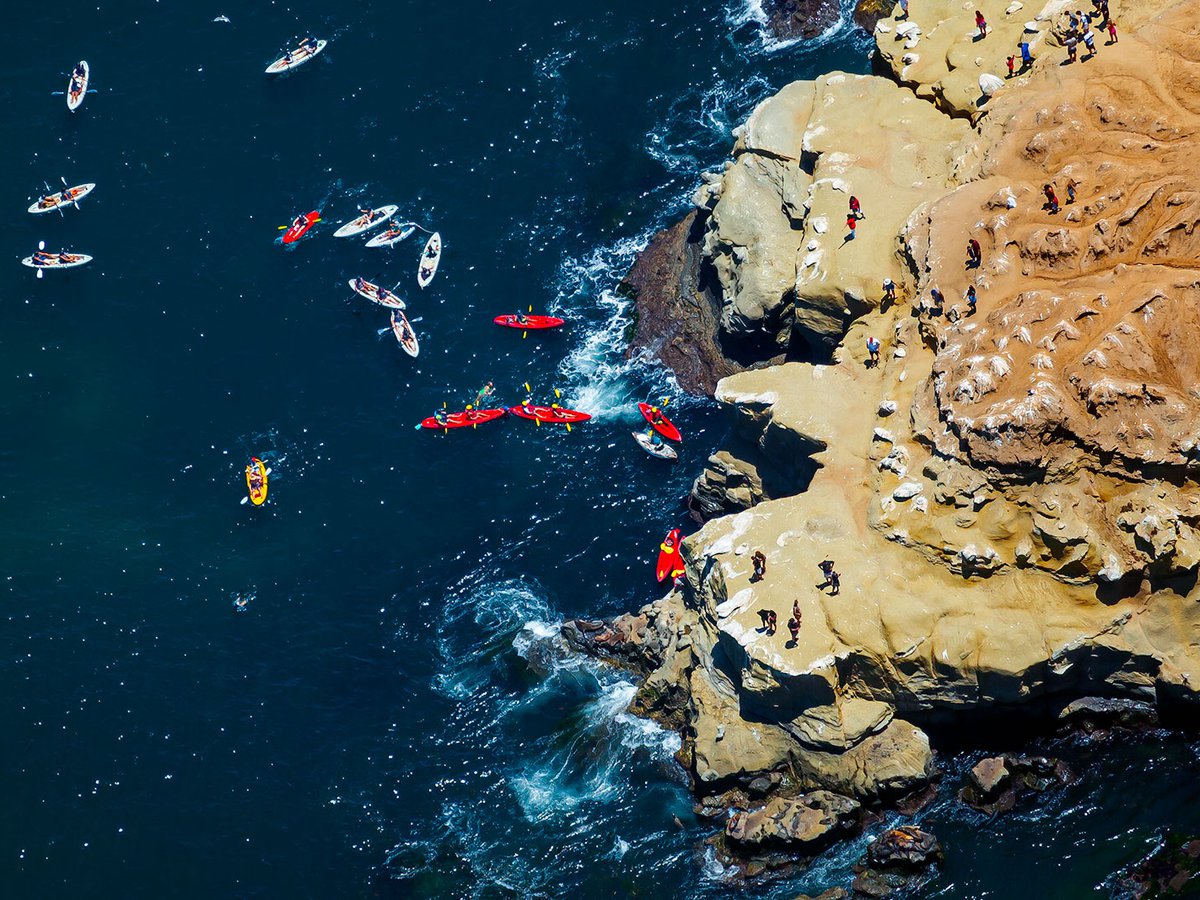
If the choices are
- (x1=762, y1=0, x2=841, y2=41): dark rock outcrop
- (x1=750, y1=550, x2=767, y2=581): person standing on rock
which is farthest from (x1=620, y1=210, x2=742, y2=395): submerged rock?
(x1=750, y1=550, x2=767, y2=581): person standing on rock

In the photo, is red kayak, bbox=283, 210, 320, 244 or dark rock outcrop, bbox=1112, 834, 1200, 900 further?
red kayak, bbox=283, 210, 320, 244

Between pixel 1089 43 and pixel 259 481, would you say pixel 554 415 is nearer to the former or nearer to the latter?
pixel 259 481

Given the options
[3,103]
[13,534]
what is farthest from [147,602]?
[3,103]

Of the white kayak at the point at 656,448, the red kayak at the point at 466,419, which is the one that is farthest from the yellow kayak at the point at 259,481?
the white kayak at the point at 656,448

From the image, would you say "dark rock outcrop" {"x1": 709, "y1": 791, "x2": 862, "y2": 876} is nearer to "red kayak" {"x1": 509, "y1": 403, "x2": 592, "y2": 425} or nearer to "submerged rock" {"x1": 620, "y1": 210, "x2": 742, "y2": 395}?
"submerged rock" {"x1": 620, "y1": 210, "x2": 742, "y2": 395}

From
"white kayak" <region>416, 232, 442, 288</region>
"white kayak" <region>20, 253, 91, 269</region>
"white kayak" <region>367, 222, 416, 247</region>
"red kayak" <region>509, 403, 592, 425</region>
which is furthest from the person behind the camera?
"white kayak" <region>20, 253, 91, 269</region>

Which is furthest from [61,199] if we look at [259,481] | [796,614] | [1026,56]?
[1026,56]
